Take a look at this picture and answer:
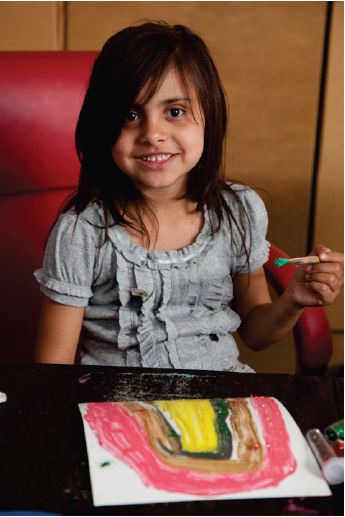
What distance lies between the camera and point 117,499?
0.59 meters

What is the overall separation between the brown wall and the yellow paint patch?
122cm

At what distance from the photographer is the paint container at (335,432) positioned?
0.67 meters

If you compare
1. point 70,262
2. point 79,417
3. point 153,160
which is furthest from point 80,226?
point 79,417

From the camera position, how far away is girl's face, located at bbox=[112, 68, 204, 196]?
0.99 metres

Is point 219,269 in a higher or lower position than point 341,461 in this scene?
higher

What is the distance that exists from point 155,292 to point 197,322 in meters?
0.08

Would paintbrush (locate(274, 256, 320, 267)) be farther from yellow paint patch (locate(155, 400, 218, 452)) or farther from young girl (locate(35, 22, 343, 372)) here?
yellow paint patch (locate(155, 400, 218, 452))

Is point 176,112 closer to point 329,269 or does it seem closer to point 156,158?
point 156,158

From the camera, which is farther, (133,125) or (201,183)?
(201,183)

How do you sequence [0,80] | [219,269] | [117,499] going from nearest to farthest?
[117,499] < [219,269] < [0,80]

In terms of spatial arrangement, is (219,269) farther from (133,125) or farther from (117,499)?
(117,499)

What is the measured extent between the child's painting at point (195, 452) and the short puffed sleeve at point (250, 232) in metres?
0.44

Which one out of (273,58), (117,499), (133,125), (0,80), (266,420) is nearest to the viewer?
(117,499)

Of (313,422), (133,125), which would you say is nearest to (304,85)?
(133,125)
